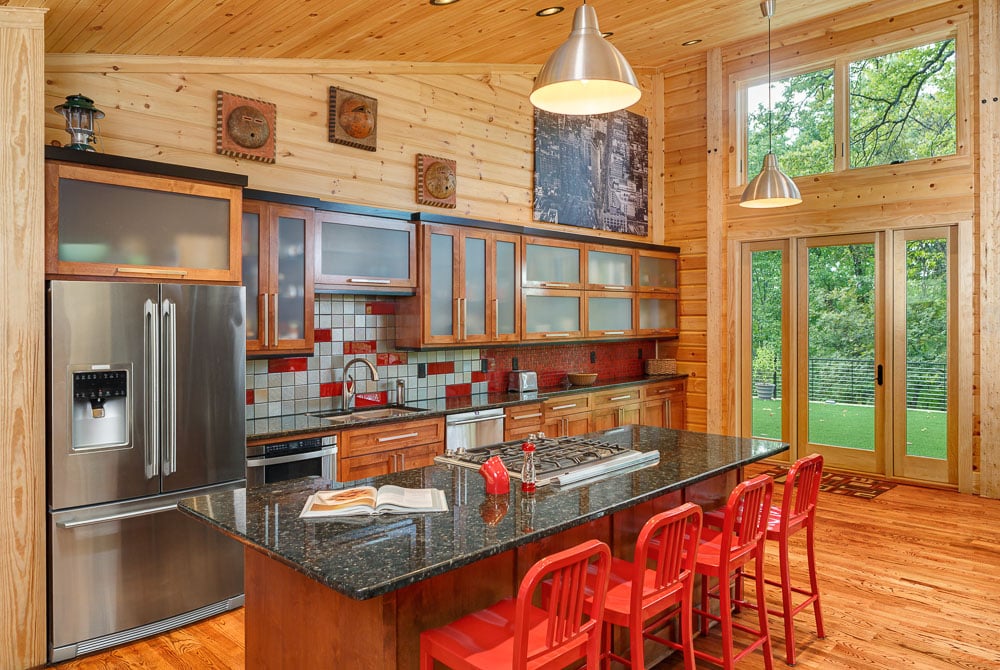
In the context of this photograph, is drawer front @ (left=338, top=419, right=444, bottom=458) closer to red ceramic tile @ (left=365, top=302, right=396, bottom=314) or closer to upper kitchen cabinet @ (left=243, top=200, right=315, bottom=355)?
upper kitchen cabinet @ (left=243, top=200, right=315, bottom=355)

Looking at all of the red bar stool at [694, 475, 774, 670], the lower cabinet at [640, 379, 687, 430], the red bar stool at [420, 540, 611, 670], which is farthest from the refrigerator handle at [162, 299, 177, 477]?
the lower cabinet at [640, 379, 687, 430]

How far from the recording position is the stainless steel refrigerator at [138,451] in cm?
283

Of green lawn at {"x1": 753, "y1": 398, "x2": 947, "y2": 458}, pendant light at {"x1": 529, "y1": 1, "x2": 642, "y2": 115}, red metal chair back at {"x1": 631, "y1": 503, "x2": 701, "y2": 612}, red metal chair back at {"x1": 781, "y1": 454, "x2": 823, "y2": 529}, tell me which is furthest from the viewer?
green lawn at {"x1": 753, "y1": 398, "x2": 947, "y2": 458}

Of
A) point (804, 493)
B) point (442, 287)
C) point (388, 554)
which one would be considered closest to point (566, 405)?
point (442, 287)

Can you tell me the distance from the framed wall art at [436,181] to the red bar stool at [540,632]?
3.65m

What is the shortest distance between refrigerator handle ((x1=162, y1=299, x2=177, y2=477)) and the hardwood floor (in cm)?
82

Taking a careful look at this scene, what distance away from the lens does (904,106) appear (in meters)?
5.75

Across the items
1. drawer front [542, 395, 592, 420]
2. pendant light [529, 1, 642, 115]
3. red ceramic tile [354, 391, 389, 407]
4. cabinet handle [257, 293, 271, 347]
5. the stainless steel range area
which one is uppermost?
pendant light [529, 1, 642, 115]

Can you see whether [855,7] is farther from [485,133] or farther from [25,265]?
[25,265]

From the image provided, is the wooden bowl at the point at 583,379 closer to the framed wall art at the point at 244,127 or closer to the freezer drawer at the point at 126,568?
the framed wall art at the point at 244,127

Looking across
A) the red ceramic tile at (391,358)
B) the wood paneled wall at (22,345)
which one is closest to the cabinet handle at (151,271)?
the wood paneled wall at (22,345)

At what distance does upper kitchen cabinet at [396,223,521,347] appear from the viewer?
458 cm

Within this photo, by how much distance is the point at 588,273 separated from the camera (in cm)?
A: 589

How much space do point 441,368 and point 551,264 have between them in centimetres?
132
